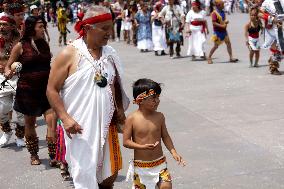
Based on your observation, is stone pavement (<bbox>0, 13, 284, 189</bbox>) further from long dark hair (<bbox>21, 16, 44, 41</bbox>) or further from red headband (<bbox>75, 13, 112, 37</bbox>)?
red headband (<bbox>75, 13, 112, 37</bbox>)

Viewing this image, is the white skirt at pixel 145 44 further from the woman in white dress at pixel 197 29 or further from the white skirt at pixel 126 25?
the woman in white dress at pixel 197 29

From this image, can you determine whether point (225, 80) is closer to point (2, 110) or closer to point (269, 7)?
point (269, 7)

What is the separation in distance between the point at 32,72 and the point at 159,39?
1040 cm

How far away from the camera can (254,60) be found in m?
13.4

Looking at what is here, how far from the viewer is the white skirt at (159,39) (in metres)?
16.2

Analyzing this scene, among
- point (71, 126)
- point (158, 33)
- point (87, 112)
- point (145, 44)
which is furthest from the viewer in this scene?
point (145, 44)

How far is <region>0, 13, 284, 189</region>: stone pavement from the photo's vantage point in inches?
219

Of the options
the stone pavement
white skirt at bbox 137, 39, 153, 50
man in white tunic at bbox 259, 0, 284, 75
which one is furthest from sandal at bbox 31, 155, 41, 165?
white skirt at bbox 137, 39, 153, 50

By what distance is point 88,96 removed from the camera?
4.01 meters

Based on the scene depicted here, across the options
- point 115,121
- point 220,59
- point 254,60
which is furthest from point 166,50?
point 115,121

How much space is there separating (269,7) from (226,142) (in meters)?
5.47

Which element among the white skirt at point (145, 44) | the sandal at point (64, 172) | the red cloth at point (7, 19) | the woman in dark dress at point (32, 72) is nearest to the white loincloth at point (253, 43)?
the white skirt at point (145, 44)

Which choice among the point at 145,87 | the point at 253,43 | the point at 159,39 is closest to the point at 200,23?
the point at 159,39

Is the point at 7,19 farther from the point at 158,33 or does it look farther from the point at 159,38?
the point at 158,33
